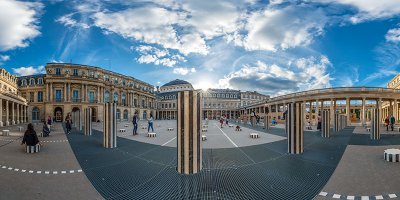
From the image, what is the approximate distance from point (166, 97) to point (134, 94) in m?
43.1

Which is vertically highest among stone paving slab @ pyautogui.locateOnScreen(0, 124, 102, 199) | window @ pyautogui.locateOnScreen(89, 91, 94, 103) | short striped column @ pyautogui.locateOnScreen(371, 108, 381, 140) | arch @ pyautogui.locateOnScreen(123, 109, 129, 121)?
window @ pyautogui.locateOnScreen(89, 91, 94, 103)

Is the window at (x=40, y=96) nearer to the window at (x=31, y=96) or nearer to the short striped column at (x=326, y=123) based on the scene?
the window at (x=31, y=96)

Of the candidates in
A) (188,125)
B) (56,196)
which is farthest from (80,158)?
(188,125)

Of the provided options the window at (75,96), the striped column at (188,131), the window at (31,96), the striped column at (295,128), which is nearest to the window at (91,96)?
Answer: the window at (75,96)

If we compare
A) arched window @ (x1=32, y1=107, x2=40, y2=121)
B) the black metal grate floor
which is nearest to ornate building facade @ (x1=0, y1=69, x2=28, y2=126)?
arched window @ (x1=32, y1=107, x2=40, y2=121)

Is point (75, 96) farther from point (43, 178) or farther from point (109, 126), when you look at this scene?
point (43, 178)

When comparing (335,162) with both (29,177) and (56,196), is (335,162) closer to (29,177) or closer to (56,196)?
(56,196)

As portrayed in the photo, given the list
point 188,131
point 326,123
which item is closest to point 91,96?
point 326,123

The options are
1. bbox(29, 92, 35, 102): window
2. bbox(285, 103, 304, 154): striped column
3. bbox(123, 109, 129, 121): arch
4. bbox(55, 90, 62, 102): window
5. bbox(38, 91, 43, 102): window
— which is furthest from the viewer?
bbox(123, 109, 129, 121): arch

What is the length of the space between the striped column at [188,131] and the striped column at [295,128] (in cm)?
583

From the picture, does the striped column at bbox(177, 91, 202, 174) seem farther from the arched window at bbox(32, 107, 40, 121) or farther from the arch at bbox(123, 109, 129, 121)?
the arch at bbox(123, 109, 129, 121)

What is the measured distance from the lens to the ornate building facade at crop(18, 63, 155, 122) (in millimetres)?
58625

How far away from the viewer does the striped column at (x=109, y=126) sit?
42.4 ft

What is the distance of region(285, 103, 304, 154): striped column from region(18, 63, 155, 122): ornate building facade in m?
53.5
